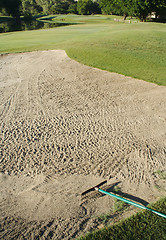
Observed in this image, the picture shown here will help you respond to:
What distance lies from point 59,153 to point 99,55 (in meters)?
8.48

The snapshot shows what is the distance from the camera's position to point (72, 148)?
492 centimetres

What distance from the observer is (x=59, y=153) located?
4746 mm

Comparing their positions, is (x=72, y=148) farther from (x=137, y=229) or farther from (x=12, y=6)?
(x=12, y=6)

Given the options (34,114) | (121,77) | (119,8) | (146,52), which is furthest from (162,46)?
(119,8)

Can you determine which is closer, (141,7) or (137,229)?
(137,229)

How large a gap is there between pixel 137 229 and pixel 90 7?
72.3 metres

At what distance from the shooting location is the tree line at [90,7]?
1409 inches

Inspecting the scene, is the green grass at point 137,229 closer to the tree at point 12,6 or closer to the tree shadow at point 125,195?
the tree shadow at point 125,195

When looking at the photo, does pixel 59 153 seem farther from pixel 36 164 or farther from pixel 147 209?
pixel 147 209

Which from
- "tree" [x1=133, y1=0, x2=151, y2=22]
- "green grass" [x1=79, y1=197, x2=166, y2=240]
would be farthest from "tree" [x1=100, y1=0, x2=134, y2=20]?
"green grass" [x1=79, y1=197, x2=166, y2=240]

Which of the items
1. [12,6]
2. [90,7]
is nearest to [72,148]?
[12,6]

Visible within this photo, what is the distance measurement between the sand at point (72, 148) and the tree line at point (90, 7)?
32.9 metres

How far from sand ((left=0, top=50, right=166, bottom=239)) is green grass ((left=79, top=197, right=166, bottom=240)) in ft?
0.65

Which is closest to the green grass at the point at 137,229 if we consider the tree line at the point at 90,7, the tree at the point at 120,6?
the tree line at the point at 90,7
